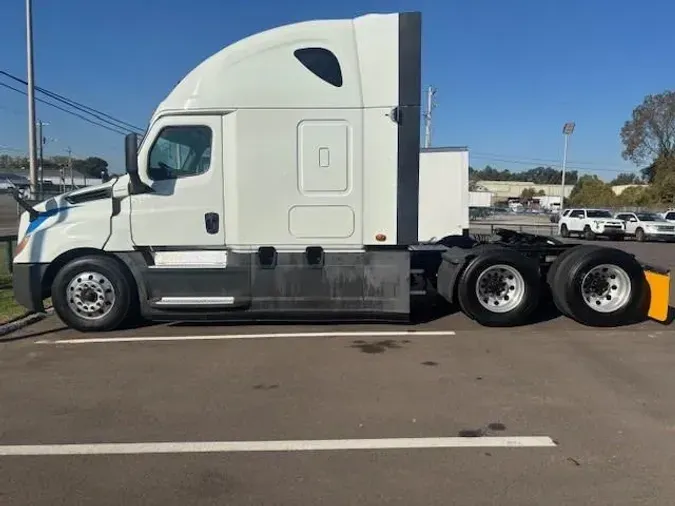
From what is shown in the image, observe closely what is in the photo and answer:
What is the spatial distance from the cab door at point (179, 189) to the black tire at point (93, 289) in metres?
0.50

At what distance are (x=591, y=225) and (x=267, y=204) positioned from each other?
30866mm

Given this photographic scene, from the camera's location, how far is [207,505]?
11.6 ft

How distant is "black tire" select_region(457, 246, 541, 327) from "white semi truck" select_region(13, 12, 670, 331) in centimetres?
3

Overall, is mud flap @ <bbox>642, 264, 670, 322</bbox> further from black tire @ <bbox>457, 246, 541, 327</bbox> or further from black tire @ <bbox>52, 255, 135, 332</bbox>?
black tire @ <bbox>52, 255, 135, 332</bbox>

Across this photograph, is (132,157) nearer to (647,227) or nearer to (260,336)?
(260,336)

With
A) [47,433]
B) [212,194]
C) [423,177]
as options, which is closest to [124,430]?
[47,433]

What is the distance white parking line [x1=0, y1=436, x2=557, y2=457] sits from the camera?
4297 millimetres

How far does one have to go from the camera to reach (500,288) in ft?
27.8

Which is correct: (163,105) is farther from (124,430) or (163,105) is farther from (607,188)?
(607,188)

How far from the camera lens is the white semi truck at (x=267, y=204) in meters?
7.76

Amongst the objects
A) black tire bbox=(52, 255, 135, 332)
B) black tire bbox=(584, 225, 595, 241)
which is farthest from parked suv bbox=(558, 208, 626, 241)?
black tire bbox=(52, 255, 135, 332)

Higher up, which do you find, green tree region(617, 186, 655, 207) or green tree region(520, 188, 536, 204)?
green tree region(520, 188, 536, 204)

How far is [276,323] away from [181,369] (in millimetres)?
2413

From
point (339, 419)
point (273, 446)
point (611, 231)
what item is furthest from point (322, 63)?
point (611, 231)
